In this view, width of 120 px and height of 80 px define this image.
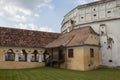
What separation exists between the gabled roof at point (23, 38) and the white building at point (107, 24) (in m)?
8.45

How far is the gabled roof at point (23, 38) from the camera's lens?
33.3 metres

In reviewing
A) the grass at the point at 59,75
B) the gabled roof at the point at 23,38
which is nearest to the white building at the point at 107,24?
the grass at the point at 59,75

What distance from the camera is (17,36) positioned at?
35.3m

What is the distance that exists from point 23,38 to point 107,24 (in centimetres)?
1462

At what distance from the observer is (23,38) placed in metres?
35.4

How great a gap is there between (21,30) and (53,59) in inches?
337

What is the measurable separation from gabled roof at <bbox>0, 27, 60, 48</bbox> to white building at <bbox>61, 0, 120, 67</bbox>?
845 centimetres

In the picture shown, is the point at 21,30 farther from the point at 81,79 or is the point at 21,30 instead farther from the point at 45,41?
the point at 81,79

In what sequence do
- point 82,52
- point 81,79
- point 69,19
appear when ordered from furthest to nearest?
point 69,19, point 82,52, point 81,79

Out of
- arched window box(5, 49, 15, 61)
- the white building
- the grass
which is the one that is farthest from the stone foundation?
the white building

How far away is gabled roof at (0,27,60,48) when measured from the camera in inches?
1310

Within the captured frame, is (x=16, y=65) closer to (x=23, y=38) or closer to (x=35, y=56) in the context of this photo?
(x=35, y=56)

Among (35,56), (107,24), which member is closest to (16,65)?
(35,56)

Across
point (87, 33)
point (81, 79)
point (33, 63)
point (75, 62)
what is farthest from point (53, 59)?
point (81, 79)
